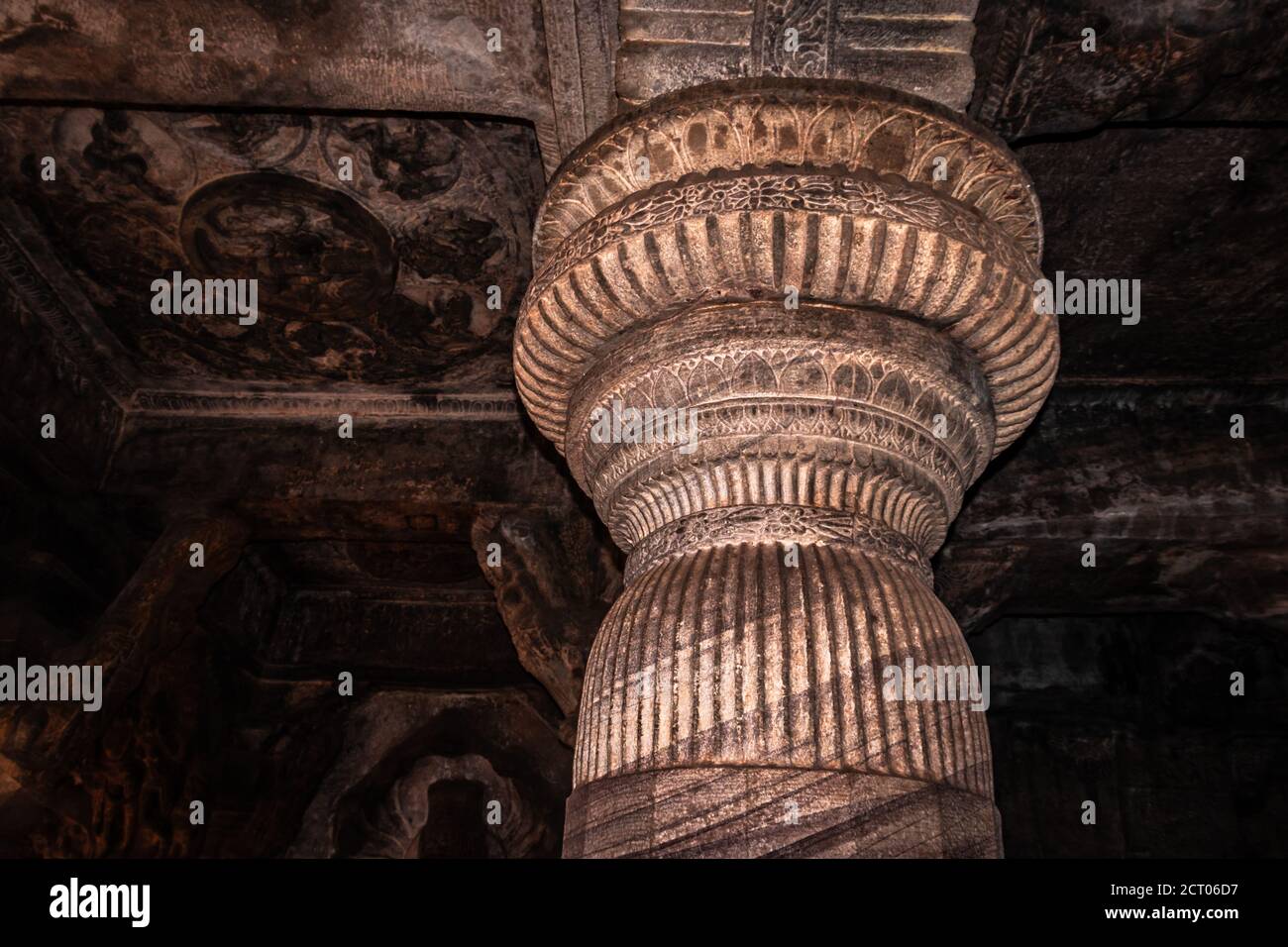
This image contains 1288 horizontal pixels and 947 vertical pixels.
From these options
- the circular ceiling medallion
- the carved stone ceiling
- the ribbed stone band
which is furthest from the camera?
the circular ceiling medallion

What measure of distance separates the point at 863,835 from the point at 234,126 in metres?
2.99

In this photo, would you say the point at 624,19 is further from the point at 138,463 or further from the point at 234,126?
the point at 138,463

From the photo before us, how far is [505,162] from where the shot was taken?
136 inches

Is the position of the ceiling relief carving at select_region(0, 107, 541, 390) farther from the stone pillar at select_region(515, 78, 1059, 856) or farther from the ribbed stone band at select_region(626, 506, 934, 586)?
the ribbed stone band at select_region(626, 506, 934, 586)

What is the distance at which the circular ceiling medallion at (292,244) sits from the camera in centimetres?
355

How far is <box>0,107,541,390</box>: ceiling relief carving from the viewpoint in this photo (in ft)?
11.0

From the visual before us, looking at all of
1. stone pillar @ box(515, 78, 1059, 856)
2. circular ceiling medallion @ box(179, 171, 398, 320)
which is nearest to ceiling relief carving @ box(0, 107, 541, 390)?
circular ceiling medallion @ box(179, 171, 398, 320)

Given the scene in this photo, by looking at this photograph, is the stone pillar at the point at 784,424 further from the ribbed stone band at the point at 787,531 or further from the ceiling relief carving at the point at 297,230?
the ceiling relief carving at the point at 297,230

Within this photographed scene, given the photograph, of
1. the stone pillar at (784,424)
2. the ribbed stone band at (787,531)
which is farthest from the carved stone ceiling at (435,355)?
the ribbed stone band at (787,531)

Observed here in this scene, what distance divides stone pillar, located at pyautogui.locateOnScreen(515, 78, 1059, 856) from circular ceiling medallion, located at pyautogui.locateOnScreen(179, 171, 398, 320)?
1.57 meters

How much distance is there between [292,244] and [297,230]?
8cm

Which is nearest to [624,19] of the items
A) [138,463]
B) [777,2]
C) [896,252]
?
[777,2]

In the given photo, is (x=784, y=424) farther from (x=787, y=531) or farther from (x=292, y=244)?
(x=292, y=244)

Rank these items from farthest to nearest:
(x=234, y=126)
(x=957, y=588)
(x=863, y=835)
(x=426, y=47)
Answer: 1. (x=957, y=588)
2. (x=234, y=126)
3. (x=426, y=47)
4. (x=863, y=835)
